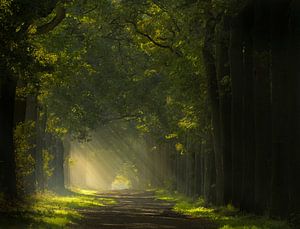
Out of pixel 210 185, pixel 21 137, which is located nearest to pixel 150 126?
pixel 210 185

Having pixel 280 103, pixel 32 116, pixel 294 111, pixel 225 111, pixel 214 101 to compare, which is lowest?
pixel 294 111

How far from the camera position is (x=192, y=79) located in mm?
36188

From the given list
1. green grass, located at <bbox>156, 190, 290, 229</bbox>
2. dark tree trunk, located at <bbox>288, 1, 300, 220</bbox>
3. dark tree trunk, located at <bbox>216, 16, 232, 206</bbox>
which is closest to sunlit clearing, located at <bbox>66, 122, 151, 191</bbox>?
dark tree trunk, located at <bbox>216, 16, 232, 206</bbox>

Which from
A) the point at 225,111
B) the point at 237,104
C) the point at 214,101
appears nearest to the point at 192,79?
the point at 214,101

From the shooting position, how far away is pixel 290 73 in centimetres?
1984

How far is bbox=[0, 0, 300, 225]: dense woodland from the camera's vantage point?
19828mm

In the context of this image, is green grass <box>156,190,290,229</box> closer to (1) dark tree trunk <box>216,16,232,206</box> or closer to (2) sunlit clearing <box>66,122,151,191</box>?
(1) dark tree trunk <box>216,16,232,206</box>

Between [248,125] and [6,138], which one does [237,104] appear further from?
[6,138]

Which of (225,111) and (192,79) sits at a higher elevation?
(192,79)

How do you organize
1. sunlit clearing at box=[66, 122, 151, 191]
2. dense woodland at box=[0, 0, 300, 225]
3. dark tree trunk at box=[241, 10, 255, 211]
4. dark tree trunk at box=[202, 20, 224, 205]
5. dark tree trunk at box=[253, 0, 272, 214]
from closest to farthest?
dense woodland at box=[0, 0, 300, 225] → dark tree trunk at box=[253, 0, 272, 214] → dark tree trunk at box=[241, 10, 255, 211] → dark tree trunk at box=[202, 20, 224, 205] → sunlit clearing at box=[66, 122, 151, 191]

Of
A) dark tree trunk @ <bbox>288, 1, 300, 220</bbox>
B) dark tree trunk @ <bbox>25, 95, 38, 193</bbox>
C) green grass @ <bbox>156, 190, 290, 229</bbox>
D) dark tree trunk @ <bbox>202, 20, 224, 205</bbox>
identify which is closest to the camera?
dark tree trunk @ <bbox>288, 1, 300, 220</bbox>

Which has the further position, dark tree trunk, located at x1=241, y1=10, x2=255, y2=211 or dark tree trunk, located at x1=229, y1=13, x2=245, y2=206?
dark tree trunk, located at x1=229, y1=13, x2=245, y2=206

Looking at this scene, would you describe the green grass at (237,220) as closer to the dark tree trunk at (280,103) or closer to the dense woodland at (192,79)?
the dense woodland at (192,79)

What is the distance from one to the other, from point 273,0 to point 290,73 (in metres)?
2.45
